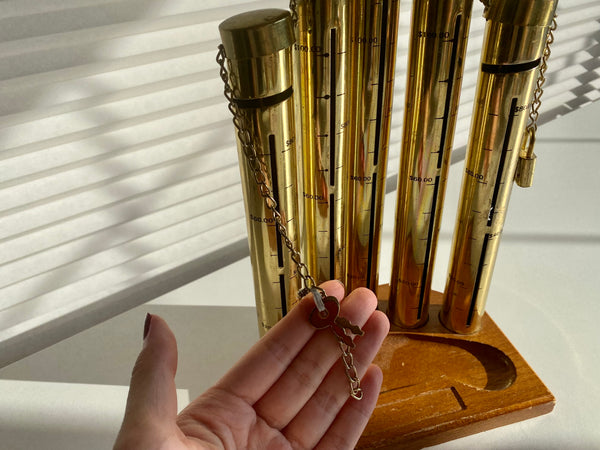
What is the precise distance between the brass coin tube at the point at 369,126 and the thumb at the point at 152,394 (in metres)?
0.23

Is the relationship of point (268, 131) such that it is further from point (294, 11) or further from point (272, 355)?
point (272, 355)

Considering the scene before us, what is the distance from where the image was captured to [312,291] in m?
0.50

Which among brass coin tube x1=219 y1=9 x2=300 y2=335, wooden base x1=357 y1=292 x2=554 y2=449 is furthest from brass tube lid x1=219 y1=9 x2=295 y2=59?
wooden base x1=357 y1=292 x2=554 y2=449

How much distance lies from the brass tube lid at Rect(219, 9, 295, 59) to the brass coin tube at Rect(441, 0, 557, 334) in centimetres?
18

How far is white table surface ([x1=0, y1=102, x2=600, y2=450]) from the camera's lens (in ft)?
1.97

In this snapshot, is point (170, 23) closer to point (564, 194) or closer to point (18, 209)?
point (18, 209)

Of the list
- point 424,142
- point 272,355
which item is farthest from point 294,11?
point 272,355

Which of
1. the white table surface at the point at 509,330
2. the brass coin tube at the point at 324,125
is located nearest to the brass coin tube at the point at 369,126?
the brass coin tube at the point at 324,125

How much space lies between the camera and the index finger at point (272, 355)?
505mm

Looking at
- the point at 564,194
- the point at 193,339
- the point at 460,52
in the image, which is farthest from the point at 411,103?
the point at 564,194

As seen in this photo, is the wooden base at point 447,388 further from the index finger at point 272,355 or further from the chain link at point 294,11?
the chain link at point 294,11

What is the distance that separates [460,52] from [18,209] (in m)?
0.56

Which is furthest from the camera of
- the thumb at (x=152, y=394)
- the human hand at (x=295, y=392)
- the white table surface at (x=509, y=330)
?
the white table surface at (x=509, y=330)

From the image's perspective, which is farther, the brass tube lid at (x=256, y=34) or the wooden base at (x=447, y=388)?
the wooden base at (x=447, y=388)
